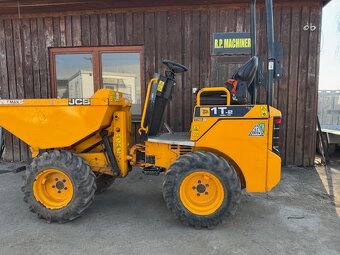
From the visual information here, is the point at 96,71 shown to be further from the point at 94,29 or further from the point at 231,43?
the point at 231,43

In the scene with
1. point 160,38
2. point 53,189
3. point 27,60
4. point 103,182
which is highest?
point 160,38

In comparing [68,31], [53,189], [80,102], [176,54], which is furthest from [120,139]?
→ [68,31]

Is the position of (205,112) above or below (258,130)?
above

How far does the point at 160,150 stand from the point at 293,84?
12.1 ft

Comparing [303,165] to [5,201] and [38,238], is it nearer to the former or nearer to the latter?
[38,238]

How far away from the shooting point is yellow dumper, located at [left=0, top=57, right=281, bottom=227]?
3254 mm

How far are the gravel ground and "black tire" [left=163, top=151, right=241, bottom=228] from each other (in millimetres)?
137

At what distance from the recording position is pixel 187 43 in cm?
598

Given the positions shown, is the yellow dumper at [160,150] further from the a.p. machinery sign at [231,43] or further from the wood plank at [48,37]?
the wood plank at [48,37]

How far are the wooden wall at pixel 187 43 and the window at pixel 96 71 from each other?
0.17m

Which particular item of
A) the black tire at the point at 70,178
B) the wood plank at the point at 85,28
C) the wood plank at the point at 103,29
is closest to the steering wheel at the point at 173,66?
the black tire at the point at 70,178

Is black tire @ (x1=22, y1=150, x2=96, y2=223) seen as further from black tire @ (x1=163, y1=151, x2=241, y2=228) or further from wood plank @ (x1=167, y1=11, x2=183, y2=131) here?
wood plank @ (x1=167, y1=11, x2=183, y2=131)

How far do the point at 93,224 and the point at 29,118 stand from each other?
61.2 inches

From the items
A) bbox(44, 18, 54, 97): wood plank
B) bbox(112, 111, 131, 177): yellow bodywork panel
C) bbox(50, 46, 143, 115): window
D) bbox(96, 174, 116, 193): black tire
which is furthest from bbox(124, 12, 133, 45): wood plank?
bbox(96, 174, 116, 193): black tire
